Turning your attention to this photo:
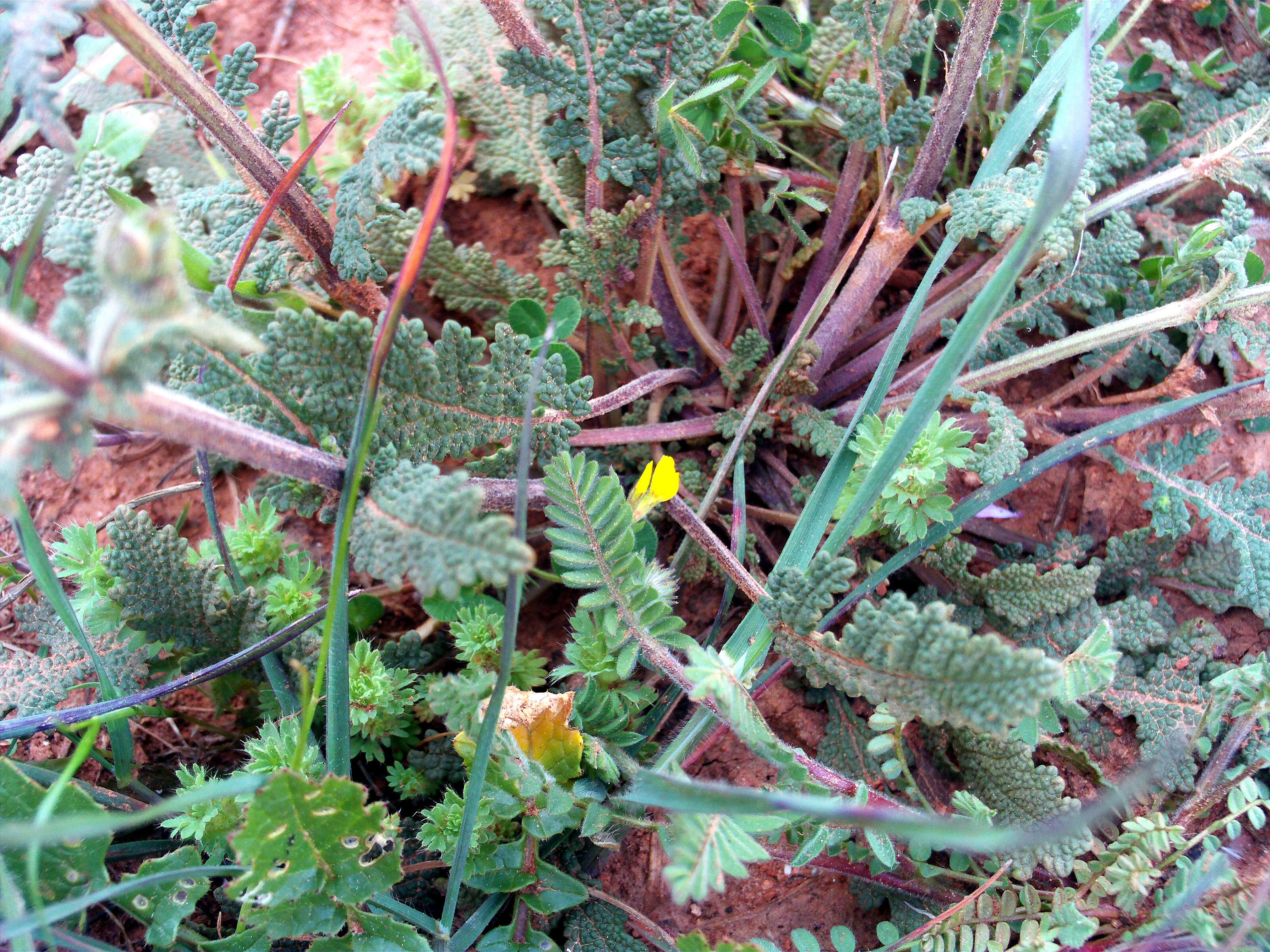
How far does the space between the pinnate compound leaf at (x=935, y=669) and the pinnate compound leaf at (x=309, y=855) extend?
0.69 meters

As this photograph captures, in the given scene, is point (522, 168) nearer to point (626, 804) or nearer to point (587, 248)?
point (587, 248)

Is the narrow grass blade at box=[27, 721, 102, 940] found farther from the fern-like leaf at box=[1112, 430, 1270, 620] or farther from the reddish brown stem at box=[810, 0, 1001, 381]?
the fern-like leaf at box=[1112, 430, 1270, 620]

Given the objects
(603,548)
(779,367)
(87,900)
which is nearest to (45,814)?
(87,900)

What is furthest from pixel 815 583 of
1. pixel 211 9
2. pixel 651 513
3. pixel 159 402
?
pixel 211 9

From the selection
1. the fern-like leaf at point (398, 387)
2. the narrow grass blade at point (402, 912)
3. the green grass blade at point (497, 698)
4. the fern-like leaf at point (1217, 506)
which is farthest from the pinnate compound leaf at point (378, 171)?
the fern-like leaf at point (1217, 506)

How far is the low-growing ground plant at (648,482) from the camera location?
111 cm

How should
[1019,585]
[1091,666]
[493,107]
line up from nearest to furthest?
[1091,666] → [1019,585] → [493,107]

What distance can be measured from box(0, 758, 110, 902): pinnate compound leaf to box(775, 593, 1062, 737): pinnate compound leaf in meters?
1.12

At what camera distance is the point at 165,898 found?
1321 mm

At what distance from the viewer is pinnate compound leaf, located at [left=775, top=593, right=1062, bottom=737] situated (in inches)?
40.4

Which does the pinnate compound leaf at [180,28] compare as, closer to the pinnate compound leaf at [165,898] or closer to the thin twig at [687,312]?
the thin twig at [687,312]

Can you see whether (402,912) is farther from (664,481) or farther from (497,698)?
(664,481)

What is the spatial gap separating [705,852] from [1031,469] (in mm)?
1046

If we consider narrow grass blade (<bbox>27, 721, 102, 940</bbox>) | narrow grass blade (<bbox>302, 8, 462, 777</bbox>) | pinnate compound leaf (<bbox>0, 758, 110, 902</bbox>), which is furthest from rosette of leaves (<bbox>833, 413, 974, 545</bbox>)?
pinnate compound leaf (<bbox>0, 758, 110, 902</bbox>)
